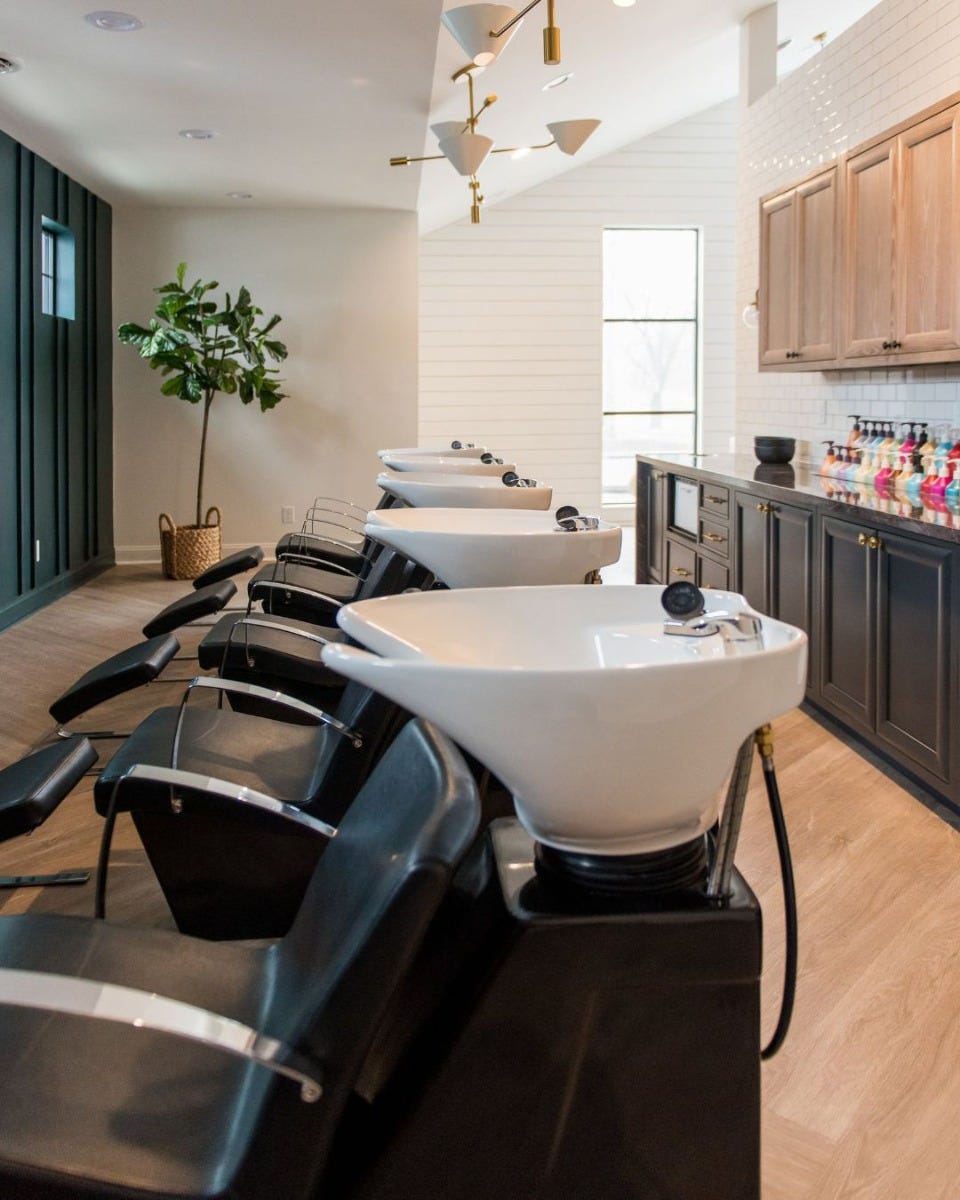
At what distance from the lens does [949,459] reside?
4.53 m

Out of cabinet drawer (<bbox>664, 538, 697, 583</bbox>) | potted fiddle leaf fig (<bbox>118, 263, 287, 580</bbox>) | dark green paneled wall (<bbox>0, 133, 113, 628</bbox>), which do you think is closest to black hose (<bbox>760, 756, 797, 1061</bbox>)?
cabinet drawer (<bbox>664, 538, 697, 583</bbox>)

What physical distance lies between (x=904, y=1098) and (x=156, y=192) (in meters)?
7.68

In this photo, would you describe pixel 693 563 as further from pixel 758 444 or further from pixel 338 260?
pixel 338 260

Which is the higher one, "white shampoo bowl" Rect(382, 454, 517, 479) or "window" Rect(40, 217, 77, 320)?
"window" Rect(40, 217, 77, 320)

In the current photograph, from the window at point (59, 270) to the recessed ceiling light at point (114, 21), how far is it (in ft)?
10.2

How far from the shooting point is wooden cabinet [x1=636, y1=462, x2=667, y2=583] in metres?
6.83

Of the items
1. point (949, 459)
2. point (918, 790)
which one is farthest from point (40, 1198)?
point (949, 459)

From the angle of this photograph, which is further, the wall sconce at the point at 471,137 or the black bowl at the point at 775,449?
the black bowl at the point at 775,449

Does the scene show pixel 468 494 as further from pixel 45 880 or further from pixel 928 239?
pixel 928 239

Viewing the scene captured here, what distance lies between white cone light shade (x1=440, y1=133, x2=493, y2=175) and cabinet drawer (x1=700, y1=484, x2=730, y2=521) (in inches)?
74.0

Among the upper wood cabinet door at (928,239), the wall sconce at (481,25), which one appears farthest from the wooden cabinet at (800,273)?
the wall sconce at (481,25)

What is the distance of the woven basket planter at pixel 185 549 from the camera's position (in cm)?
834

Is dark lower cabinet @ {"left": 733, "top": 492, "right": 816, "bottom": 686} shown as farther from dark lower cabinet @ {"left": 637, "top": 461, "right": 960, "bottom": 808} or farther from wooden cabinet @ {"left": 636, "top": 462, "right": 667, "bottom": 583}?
wooden cabinet @ {"left": 636, "top": 462, "right": 667, "bottom": 583}

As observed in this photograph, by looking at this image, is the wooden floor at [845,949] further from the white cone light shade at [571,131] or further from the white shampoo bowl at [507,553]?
the white cone light shade at [571,131]
